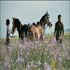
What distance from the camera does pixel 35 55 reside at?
5.50 ft

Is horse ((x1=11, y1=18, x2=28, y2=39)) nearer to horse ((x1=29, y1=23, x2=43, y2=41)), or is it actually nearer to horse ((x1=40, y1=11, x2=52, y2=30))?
horse ((x1=29, y1=23, x2=43, y2=41))

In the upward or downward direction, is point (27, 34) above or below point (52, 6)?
below

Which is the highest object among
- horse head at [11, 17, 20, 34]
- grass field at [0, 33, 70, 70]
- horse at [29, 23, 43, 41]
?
horse head at [11, 17, 20, 34]

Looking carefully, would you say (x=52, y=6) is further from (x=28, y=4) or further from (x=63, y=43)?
(x=63, y=43)

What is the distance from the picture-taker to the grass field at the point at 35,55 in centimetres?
165

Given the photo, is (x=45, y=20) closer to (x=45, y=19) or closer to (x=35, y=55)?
(x=45, y=19)

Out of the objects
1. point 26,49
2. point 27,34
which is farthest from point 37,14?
point 26,49

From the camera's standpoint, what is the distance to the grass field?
1648 millimetres

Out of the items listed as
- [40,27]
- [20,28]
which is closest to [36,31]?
[40,27]

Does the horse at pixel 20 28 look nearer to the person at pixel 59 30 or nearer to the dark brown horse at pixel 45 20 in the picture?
the dark brown horse at pixel 45 20

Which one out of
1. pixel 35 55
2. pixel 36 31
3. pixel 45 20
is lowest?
pixel 35 55

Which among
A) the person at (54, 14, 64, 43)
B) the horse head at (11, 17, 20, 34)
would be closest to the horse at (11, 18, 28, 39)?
the horse head at (11, 17, 20, 34)

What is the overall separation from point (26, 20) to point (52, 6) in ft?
0.96

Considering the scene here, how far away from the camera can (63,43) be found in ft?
5.62
